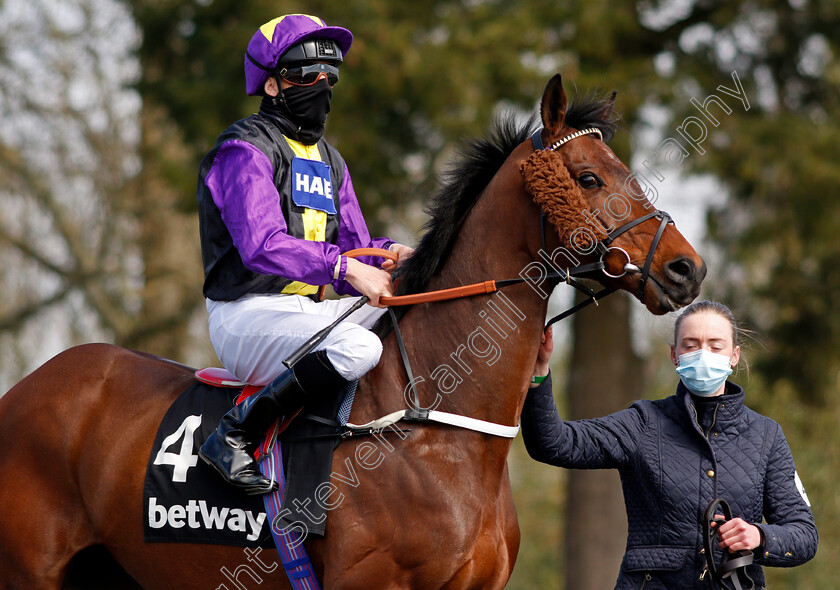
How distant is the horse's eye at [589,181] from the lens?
3.18 meters

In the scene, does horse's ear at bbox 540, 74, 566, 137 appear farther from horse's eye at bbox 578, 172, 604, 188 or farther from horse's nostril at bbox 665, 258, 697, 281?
horse's nostril at bbox 665, 258, 697, 281

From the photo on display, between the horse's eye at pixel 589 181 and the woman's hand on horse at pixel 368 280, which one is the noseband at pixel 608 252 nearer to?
the horse's eye at pixel 589 181

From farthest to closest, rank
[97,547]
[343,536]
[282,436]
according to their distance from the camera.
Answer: [97,547]
[282,436]
[343,536]

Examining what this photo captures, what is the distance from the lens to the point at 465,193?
3.46m

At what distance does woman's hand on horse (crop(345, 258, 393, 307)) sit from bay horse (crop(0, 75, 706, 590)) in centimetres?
14

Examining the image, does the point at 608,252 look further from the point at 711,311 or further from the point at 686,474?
the point at 686,474

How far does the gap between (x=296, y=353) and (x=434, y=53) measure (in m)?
5.47

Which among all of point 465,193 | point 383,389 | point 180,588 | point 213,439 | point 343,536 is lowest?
point 180,588

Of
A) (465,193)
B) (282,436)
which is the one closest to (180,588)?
(282,436)

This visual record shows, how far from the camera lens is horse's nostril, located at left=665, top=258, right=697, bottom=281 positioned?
9.88ft

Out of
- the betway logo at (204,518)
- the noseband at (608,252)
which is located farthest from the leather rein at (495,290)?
the betway logo at (204,518)

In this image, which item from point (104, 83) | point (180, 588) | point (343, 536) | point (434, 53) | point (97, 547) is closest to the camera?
point (343, 536)

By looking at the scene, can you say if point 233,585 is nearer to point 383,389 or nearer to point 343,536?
point 343,536

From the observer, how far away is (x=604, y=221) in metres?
3.12
